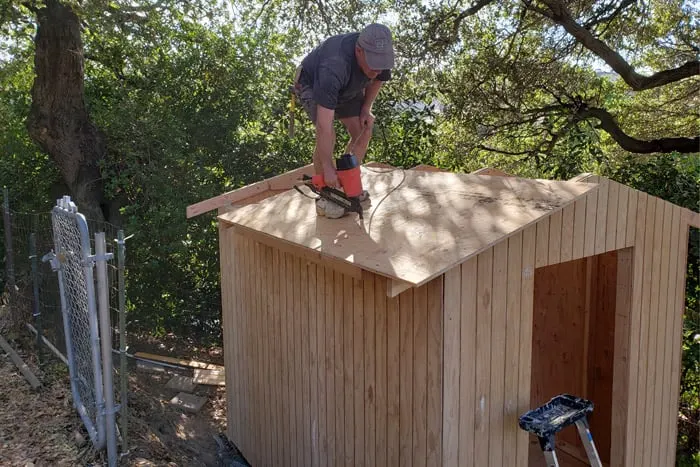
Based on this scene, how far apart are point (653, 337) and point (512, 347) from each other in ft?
4.79

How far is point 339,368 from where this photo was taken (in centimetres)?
342

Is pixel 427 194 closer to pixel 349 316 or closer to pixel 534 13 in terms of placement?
pixel 349 316

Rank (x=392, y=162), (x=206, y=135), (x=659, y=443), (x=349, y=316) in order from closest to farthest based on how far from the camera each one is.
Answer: (x=349, y=316), (x=659, y=443), (x=206, y=135), (x=392, y=162)

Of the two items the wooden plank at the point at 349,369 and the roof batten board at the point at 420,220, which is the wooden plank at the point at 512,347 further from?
the wooden plank at the point at 349,369

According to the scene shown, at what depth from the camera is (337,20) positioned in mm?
9219

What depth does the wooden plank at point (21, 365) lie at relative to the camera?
15.6ft

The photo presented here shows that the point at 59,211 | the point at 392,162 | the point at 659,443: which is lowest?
the point at 659,443

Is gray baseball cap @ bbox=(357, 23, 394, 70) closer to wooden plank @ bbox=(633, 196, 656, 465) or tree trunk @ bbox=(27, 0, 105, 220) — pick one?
wooden plank @ bbox=(633, 196, 656, 465)

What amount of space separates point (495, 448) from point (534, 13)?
25.6 feet

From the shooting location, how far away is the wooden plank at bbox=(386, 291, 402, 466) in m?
2.96

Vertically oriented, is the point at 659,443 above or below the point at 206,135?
below

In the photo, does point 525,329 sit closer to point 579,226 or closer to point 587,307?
point 579,226

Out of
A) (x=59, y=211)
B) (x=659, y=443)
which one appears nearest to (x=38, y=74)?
(x=59, y=211)

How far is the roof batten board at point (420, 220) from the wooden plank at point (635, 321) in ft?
2.01
